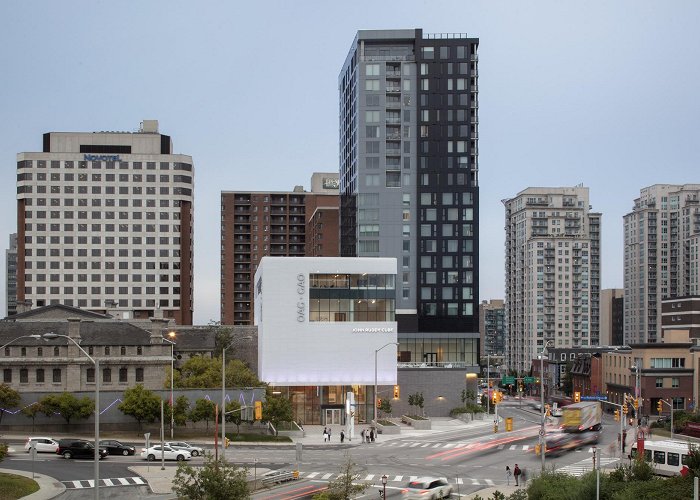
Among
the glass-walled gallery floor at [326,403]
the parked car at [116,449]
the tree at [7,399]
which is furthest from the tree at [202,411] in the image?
the glass-walled gallery floor at [326,403]

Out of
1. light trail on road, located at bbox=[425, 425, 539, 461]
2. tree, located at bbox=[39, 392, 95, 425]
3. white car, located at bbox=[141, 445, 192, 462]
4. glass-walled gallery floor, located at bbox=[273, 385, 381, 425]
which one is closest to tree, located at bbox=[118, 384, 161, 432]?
tree, located at bbox=[39, 392, 95, 425]

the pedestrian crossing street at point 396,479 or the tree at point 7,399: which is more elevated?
the tree at point 7,399

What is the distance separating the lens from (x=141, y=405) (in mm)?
77875

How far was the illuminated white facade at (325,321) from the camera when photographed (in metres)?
99.2

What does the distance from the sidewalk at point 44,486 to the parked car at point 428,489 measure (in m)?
20.6

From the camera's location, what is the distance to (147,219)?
524ft

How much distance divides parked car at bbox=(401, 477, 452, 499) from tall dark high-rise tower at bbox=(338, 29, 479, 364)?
9560 cm

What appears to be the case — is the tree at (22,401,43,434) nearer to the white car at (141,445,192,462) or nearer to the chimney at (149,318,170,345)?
the chimney at (149,318,170,345)

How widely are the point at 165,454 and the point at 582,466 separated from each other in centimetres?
3121

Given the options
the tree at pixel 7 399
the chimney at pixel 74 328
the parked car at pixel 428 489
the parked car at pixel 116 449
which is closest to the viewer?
the parked car at pixel 428 489

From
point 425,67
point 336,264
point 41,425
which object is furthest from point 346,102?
point 41,425

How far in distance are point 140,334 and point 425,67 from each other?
76.2 meters

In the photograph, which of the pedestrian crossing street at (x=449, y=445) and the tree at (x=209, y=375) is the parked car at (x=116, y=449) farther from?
the pedestrian crossing street at (x=449, y=445)

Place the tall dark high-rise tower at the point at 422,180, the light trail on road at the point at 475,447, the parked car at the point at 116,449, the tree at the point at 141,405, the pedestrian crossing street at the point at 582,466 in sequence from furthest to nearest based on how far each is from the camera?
the tall dark high-rise tower at the point at 422,180, the tree at the point at 141,405, the light trail on road at the point at 475,447, the parked car at the point at 116,449, the pedestrian crossing street at the point at 582,466
